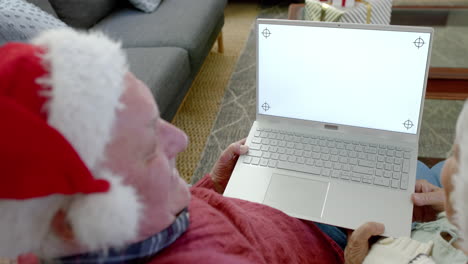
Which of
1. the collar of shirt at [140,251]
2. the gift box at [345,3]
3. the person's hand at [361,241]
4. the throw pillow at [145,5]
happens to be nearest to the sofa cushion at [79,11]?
the throw pillow at [145,5]

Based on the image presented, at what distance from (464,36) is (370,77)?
4.71ft

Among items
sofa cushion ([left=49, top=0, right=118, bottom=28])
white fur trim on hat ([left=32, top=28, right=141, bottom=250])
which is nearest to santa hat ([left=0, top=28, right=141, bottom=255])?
white fur trim on hat ([left=32, top=28, right=141, bottom=250])

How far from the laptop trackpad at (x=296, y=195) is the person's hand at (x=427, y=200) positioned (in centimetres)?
22

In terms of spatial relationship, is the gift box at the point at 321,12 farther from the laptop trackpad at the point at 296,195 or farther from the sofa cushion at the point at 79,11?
the sofa cushion at the point at 79,11

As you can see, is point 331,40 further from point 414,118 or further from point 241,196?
point 241,196

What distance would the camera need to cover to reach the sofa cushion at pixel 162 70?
165 centimetres

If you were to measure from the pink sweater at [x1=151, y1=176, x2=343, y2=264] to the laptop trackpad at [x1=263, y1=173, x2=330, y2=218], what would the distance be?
3 cm

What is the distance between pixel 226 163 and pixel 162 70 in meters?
0.83

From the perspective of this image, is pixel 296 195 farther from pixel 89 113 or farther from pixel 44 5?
pixel 44 5

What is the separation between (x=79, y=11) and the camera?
200cm

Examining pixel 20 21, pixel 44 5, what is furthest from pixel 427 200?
pixel 44 5

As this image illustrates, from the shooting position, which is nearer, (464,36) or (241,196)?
(241,196)

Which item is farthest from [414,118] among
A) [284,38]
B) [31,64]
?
[31,64]

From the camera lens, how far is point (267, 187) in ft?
3.06
